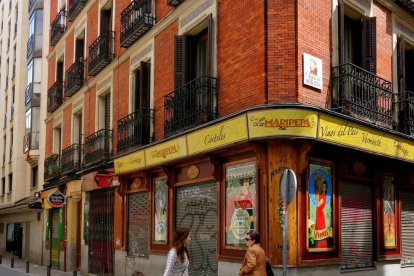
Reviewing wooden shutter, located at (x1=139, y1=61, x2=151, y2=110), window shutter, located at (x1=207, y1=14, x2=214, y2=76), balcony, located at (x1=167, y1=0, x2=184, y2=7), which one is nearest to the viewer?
window shutter, located at (x1=207, y1=14, x2=214, y2=76)

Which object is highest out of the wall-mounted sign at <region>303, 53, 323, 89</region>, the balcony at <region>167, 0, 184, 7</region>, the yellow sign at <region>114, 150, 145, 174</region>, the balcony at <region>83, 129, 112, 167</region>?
the balcony at <region>167, 0, 184, 7</region>

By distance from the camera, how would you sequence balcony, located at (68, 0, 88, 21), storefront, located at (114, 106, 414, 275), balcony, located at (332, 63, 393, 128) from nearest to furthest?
storefront, located at (114, 106, 414, 275) → balcony, located at (332, 63, 393, 128) → balcony, located at (68, 0, 88, 21)

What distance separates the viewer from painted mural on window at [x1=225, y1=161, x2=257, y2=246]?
11116mm

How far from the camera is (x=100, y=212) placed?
63.5 feet

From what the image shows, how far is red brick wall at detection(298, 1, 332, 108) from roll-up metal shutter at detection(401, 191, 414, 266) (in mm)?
4365

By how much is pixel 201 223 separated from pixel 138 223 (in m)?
3.75

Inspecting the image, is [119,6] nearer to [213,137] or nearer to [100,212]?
[100,212]

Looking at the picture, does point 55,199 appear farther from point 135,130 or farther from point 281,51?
point 281,51

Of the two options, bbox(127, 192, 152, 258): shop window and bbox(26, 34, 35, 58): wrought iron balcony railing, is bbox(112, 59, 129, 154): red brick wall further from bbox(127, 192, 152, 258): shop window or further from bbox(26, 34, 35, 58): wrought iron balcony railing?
bbox(26, 34, 35, 58): wrought iron balcony railing

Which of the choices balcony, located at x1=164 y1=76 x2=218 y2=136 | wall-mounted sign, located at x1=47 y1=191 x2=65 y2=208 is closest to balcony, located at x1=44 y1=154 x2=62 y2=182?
→ wall-mounted sign, located at x1=47 y1=191 x2=65 y2=208

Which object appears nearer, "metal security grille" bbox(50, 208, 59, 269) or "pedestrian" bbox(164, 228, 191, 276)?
"pedestrian" bbox(164, 228, 191, 276)

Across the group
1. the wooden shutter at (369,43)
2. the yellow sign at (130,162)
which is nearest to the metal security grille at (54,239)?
the yellow sign at (130,162)

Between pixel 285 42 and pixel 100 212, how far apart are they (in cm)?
1061

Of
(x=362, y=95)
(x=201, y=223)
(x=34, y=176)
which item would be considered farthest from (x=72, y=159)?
(x=362, y=95)
